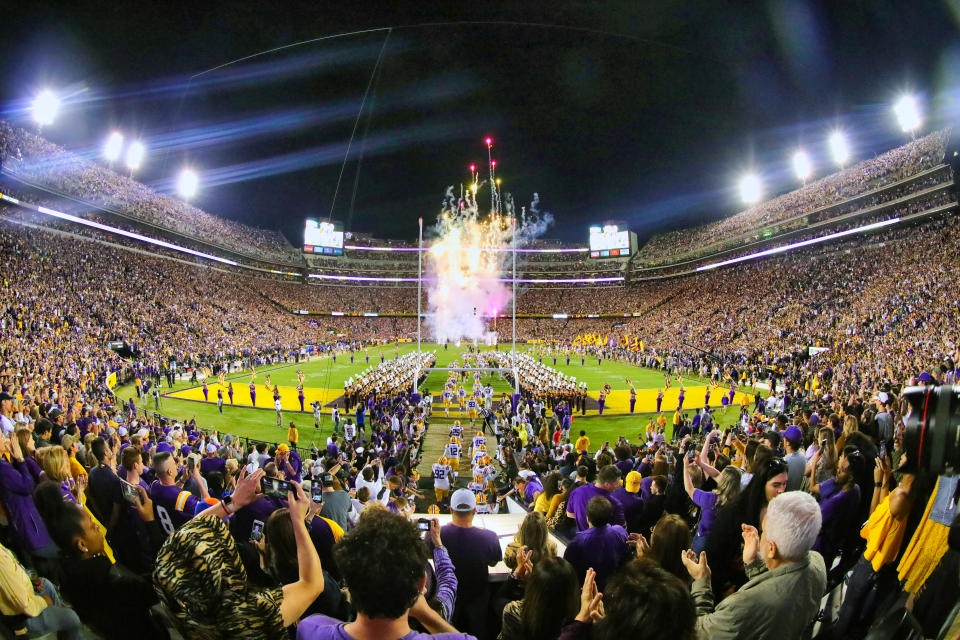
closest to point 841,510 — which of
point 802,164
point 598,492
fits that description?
point 598,492

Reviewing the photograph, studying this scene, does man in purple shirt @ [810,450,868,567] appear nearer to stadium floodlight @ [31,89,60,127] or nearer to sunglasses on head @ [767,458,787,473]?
sunglasses on head @ [767,458,787,473]

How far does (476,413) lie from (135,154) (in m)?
48.1

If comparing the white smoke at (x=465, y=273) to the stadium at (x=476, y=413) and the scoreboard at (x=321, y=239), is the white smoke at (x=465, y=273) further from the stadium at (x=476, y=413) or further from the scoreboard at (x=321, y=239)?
the scoreboard at (x=321, y=239)

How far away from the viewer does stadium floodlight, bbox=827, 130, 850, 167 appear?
145 feet

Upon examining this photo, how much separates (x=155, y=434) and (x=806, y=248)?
47.3 meters

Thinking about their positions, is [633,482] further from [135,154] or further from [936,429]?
[135,154]

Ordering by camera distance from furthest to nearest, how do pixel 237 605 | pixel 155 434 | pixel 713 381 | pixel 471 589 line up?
pixel 713 381 → pixel 155 434 → pixel 471 589 → pixel 237 605

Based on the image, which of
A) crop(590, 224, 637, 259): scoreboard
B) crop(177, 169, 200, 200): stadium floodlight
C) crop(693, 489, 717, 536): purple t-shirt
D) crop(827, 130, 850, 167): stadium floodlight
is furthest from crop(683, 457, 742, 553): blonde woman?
crop(590, 224, 637, 259): scoreboard

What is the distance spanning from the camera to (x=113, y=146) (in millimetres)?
44656

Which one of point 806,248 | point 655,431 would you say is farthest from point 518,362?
point 806,248

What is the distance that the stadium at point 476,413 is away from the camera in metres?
2.07

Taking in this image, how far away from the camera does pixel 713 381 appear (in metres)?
25.9

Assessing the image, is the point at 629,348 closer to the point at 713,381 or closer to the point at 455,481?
the point at 713,381

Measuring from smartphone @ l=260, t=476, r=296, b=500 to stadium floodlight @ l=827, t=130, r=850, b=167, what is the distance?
55.6m
